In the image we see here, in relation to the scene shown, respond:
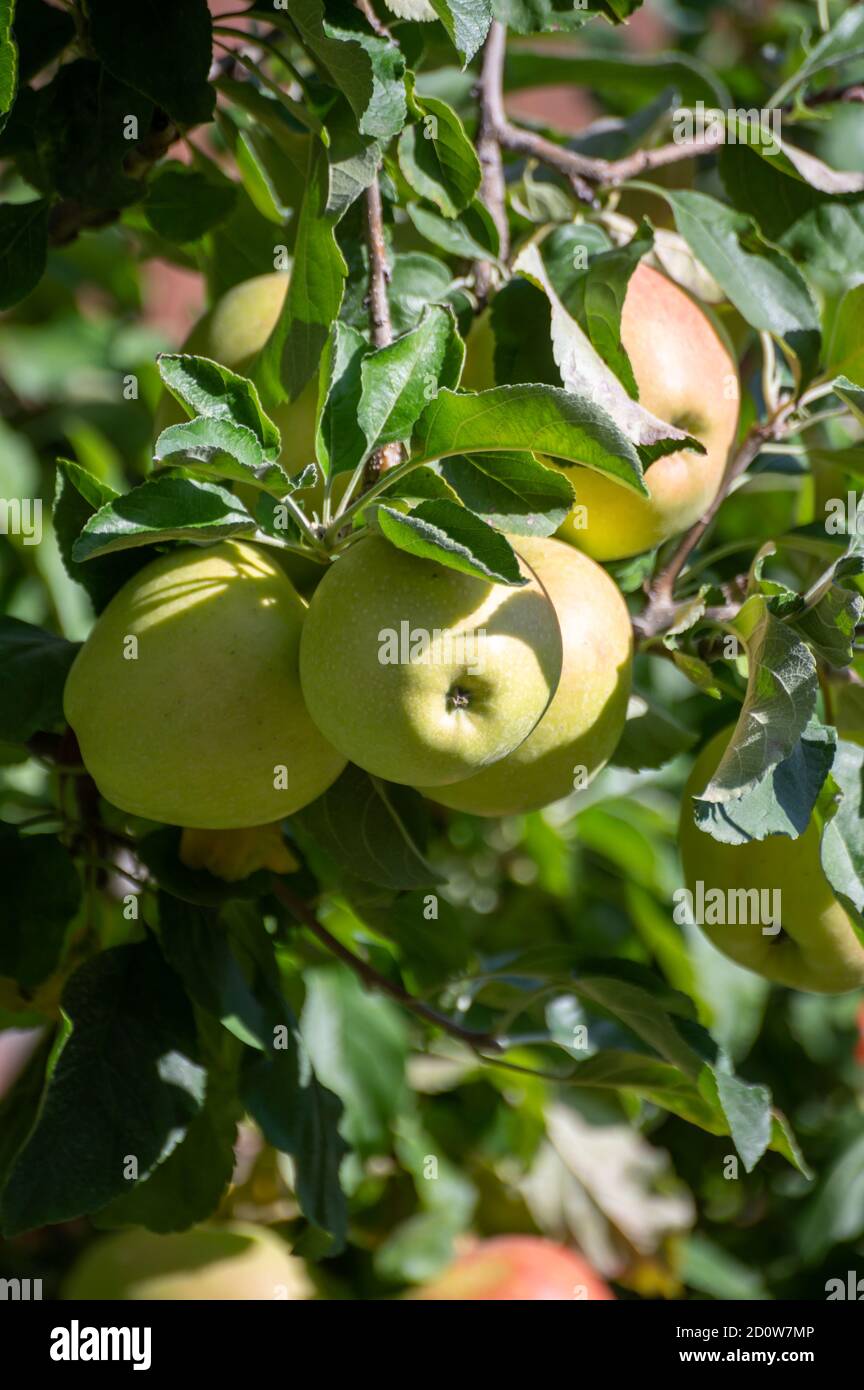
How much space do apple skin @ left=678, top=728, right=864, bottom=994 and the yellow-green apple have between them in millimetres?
263

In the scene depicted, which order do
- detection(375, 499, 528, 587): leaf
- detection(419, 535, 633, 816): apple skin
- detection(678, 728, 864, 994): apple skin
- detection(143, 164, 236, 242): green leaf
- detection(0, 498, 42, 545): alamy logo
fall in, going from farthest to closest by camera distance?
detection(0, 498, 42, 545): alamy logo
detection(143, 164, 236, 242): green leaf
detection(678, 728, 864, 994): apple skin
detection(419, 535, 633, 816): apple skin
detection(375, 499, 528, 587): leaf

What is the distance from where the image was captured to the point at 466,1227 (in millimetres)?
1238

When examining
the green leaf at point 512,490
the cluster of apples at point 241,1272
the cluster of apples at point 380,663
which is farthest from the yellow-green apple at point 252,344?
the cluster of apples at point 241,1272

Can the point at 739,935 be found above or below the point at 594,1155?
above

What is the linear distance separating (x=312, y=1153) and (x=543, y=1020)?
0.80ft

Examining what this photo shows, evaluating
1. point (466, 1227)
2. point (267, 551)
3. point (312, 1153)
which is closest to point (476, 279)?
point (267, 551)

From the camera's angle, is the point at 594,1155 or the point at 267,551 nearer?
the point at 267,551

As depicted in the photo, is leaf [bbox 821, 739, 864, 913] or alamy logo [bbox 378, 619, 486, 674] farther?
leaf [bbox 821, 739, 864, 913]

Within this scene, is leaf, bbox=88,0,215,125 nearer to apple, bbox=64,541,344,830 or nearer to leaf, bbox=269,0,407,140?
leaf, bbox=269,0,407,140

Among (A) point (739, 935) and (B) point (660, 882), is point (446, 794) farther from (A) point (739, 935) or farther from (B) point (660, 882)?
(B) point (660, 882)

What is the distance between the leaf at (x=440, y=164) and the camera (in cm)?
69
